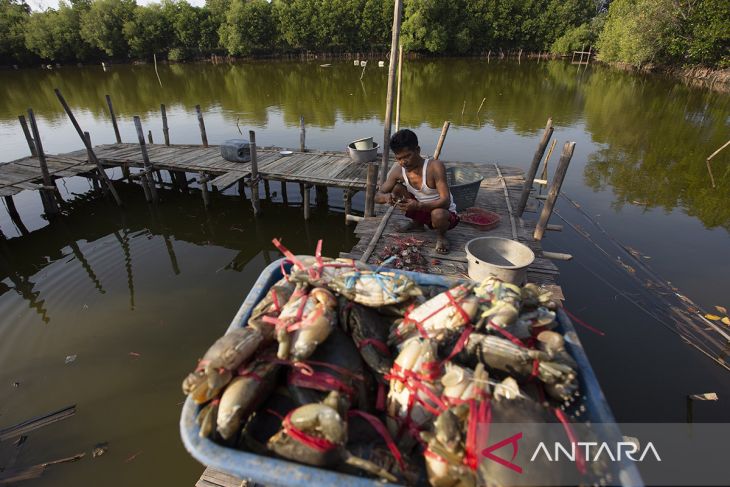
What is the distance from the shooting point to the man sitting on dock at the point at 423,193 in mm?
5395

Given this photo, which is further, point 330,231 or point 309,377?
point 330,231

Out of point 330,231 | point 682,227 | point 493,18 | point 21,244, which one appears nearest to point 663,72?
point 493,18

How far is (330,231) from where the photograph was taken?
420 inches

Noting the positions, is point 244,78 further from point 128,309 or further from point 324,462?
point 324,462

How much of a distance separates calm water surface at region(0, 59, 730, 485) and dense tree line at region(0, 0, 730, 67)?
3239 centimetres

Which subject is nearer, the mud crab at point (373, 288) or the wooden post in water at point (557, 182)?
the mud crab at point (373, 288)

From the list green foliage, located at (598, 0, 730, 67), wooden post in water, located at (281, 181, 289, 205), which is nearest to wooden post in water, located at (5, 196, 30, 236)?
wooden post in water, located at (281, 181, 289, 205)

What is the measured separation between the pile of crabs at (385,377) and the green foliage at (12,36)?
6529 cm

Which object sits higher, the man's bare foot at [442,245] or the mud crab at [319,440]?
the mud crab at [319,440]

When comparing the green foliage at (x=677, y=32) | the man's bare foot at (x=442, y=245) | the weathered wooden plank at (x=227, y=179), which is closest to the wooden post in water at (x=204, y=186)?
the weathered wooden plank at (x=227, y=179)

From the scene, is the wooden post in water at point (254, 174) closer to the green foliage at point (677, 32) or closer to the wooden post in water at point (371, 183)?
the wooden post in water at point (371, 183)

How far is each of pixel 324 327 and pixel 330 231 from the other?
825 cm

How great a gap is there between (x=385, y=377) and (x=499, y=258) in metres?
3.10

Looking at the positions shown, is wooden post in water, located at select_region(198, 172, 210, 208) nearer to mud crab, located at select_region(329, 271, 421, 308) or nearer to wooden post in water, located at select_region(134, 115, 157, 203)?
wooden post in water, located at select_region(134, 115, 157, 203)
